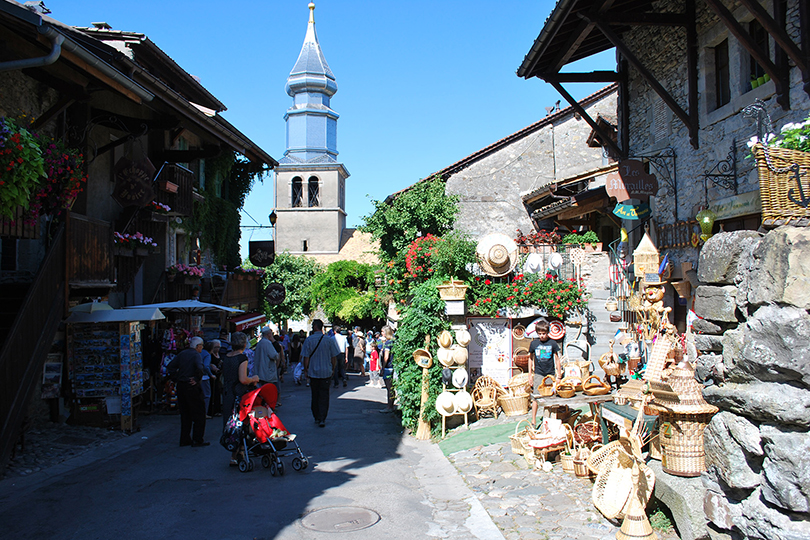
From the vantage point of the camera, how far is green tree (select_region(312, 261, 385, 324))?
128ft

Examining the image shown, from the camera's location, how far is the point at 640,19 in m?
11.0

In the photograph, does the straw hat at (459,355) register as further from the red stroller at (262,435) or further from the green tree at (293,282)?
the green tree at (293,282)

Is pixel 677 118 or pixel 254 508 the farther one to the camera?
pixel 677 118

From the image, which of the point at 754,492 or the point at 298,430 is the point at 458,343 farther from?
the point at 754,492

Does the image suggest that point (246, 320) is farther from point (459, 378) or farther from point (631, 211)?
point (631, 211)

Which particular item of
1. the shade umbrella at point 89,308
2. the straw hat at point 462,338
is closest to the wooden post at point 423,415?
the straw hat at point 462,338

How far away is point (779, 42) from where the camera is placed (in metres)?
7.88

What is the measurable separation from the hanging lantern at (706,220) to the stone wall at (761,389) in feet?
20.3

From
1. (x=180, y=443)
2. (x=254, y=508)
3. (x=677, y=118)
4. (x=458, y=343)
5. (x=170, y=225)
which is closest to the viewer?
(x=254, y=508)

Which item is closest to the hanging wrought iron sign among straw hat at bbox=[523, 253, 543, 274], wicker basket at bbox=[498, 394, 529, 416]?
straw hat at bbox=[523, 253, 543, 274]

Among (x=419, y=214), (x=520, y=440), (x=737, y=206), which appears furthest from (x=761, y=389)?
(x=419, y=214)

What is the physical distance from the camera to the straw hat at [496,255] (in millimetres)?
12445

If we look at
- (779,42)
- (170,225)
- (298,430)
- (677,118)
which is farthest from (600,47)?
(170,225)

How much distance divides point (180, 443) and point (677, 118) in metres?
10.3
